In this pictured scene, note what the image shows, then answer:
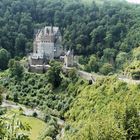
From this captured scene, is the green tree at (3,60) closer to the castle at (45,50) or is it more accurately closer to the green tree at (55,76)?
the castle at (45,50)

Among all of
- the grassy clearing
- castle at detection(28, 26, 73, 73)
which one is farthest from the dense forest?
castle at detection(28, 26, 73, 73)

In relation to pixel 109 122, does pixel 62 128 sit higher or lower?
lower

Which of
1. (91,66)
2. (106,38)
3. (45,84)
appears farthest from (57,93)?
(106,38)

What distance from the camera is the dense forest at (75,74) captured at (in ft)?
86.0

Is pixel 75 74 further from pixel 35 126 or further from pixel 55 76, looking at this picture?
pixel 35 126

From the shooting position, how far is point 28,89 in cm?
5803

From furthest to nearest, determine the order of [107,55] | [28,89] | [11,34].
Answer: [11,34] → [107,55] → [28,89]

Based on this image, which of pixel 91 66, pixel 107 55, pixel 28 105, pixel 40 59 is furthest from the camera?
pixel 107 55

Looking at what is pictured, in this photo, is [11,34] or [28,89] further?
[11,34]

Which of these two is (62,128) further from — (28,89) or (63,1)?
(63,1)

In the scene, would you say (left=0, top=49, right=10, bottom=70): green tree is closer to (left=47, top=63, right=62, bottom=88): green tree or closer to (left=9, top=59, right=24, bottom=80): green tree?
(left=9, top=59, right=24, bottom=80): green tree

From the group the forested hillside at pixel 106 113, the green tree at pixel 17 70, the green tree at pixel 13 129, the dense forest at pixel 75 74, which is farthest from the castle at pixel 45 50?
the green tree at pixel 13 129

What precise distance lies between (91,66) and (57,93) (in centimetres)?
1469

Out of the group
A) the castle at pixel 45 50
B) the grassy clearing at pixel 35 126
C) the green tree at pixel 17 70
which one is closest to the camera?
the grassy clearing at pixel 35 126
